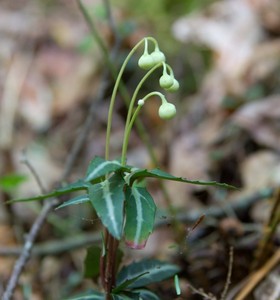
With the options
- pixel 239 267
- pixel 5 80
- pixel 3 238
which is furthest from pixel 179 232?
pixel 5 80

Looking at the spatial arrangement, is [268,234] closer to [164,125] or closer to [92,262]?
[92,262]

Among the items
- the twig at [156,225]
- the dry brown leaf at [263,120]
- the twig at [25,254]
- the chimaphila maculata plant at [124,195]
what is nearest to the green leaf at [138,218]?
the chimaphila maculata plant at [124,195]

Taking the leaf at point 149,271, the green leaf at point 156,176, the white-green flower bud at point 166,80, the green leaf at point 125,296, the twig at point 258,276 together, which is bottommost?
the twig at point 258,276

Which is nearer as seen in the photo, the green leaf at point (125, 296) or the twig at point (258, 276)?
the green leaf at point (125, 296)

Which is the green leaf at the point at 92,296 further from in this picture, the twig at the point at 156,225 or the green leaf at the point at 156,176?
the twig at the point at 156,225

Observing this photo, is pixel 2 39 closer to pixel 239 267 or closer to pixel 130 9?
pixel 130 9

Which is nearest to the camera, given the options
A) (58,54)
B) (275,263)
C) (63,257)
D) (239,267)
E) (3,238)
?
(275,263)

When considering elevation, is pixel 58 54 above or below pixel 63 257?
above
